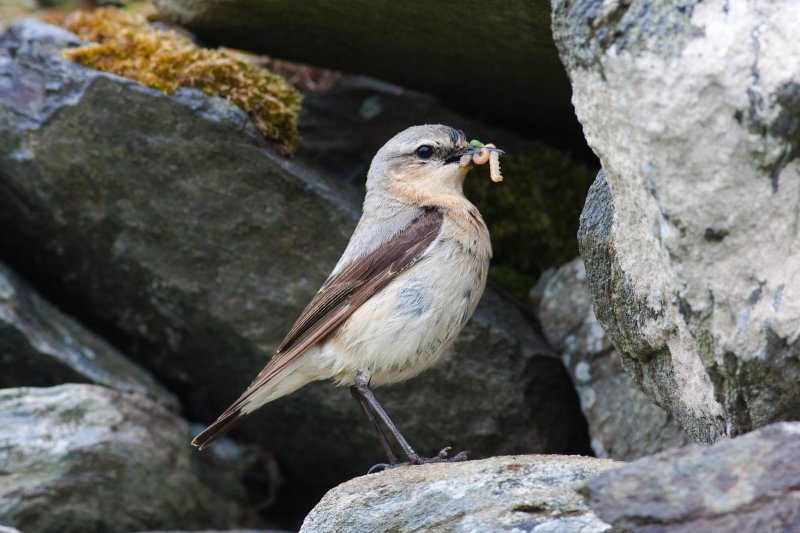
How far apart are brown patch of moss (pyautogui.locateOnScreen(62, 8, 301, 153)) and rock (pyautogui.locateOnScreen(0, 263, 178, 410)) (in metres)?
2.09

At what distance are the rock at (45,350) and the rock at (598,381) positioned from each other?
377 cm

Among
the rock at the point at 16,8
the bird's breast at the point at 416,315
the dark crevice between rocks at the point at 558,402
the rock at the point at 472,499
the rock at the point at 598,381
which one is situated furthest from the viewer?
the rock at the point at 16,8

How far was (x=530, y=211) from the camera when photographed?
9.60 metres

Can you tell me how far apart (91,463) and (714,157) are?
5659mm

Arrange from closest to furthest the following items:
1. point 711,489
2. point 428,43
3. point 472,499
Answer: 1. point 711,489
2. point 472,499
3. point 428,43

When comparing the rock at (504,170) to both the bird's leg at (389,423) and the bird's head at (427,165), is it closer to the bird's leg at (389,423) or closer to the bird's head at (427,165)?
the bird's head at (427,165)

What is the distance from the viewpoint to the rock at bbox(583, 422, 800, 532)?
386cm

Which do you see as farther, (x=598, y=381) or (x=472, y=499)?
(x=598, y=381)

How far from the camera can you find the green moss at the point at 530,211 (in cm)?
954

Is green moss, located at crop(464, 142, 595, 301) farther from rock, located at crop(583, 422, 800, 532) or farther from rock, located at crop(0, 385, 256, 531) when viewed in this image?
rock, located at crop(583, 422, 800, 532)

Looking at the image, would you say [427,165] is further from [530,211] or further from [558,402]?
[558,402]

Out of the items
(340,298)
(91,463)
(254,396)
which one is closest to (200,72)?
(340,298)

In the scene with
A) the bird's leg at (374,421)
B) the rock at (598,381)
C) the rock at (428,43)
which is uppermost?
the rock at (428,43)

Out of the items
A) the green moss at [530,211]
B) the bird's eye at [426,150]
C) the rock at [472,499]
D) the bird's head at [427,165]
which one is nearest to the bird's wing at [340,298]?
the bird's head at [427,165]
